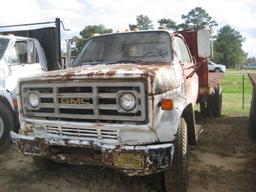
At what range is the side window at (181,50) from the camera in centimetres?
584

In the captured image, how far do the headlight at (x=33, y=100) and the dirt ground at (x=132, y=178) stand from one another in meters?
1.14

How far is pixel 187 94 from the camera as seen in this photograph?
552 cm

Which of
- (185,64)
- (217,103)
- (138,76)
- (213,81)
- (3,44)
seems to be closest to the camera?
(138,76)

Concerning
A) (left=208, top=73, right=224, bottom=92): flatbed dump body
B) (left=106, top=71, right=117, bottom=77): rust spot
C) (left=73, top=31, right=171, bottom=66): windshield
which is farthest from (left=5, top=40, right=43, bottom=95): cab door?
(left=208, top=73, right=224, bottom=92): flatbed dump body

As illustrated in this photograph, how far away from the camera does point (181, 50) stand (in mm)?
6246

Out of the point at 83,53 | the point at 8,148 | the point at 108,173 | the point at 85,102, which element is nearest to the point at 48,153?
the point at 85,102

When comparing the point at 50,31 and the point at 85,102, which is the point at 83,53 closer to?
the point at 85,102

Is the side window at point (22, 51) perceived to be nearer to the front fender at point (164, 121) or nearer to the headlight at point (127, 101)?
the headlight at point (127, 101)

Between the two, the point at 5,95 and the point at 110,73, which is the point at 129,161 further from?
the point at 5,95

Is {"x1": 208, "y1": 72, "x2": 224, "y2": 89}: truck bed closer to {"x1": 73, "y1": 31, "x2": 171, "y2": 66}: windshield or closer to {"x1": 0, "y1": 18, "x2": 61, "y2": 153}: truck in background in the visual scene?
{"x1": 73, "y1": 31, "x2": 171, "y2": 66}: windshield

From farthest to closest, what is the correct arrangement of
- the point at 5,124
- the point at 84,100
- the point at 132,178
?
the point at 5,124
the point at 132,178
the point at 84,100

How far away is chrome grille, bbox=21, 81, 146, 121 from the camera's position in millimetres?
4191

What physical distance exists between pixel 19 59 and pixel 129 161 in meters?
4.44

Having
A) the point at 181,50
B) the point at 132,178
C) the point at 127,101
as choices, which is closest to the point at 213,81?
the point at 181,50
